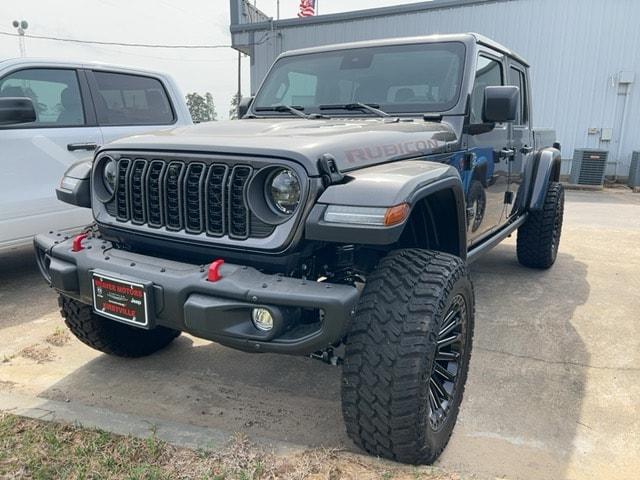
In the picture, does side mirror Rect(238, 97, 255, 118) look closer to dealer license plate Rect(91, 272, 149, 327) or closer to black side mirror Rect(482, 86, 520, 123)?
black side mirror Rect(482, 86, 520, 123)

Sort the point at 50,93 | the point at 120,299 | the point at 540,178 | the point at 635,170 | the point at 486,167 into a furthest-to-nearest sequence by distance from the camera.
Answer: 1. the point at 635,170
2. the point at 540,178
3. the point at 50,93
4. the point at 486,167
5. the point at 120,299

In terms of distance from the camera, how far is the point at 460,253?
2.71 metres

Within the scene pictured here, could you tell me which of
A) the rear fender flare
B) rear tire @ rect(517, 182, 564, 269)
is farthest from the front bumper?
rear tire @ rect(517, 182, 564, 269)

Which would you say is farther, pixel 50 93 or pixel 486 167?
pixel 50 93

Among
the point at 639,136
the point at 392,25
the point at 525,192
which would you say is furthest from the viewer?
the point at 392,25

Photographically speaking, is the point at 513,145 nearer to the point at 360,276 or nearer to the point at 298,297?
the point at 360,276

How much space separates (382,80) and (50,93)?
2.90 metres

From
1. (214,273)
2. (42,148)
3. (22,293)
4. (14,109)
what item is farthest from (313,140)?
(22,293)

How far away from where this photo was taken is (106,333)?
2.96 metres

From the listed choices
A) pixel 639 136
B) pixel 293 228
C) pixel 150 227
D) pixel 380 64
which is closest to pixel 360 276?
pixel 293 228

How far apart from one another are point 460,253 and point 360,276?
24.7 inches

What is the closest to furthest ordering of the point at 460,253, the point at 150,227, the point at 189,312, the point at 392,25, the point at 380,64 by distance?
the point at 189,312 → the point at 150,227 → the point at 460,253 → the point at 380,64 → the point at 392,25

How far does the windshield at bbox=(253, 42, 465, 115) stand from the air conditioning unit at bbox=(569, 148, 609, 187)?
10.8m

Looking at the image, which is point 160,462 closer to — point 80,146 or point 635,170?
point 80,146
